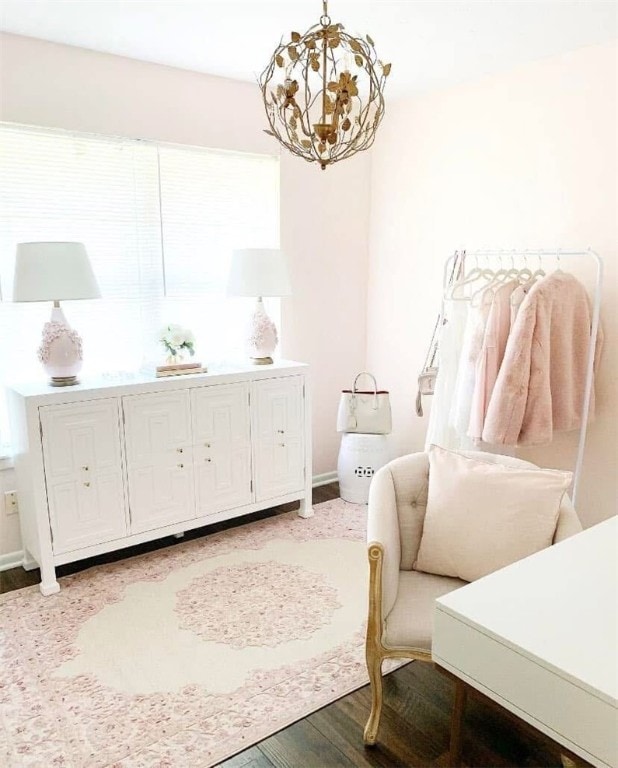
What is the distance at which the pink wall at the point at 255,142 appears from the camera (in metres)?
2.86

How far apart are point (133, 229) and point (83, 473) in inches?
52.0

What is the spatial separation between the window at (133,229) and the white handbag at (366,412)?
764 mm

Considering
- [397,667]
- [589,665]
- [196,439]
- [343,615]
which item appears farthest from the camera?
[196,439]

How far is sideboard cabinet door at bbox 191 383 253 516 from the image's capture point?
3.16 meters

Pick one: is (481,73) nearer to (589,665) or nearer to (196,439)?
(196,439)

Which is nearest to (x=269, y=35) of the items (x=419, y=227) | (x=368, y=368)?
(x=419, y=227)

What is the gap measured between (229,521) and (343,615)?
1214 mm

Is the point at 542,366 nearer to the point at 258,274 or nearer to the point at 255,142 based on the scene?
the point at 258,274

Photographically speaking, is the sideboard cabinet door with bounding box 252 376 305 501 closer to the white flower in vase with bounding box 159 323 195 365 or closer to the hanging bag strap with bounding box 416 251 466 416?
the white flower in vase with bounding box 159 323 195 365

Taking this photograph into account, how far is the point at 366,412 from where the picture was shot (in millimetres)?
3820

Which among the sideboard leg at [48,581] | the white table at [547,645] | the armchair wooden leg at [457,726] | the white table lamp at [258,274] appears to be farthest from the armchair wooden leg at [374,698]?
the white table lamp at [258,274]

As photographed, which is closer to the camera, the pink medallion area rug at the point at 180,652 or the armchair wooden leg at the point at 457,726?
the armchair wooden leg at the point at 457,726

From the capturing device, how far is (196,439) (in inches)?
124

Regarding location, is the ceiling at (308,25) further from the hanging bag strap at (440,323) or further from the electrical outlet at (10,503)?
the electrical outlet at (10,503)
